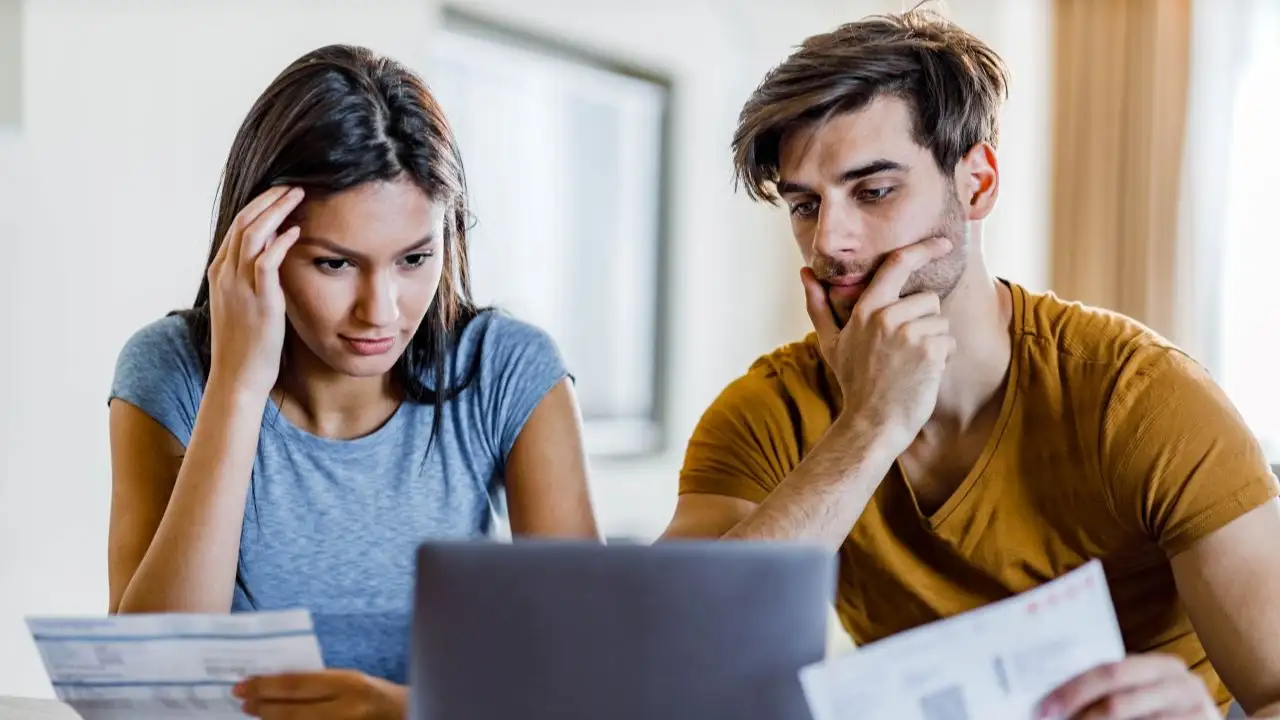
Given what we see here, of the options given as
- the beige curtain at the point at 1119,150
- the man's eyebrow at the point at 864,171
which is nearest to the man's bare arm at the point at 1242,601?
the man's eyebrow at the point at 864,171

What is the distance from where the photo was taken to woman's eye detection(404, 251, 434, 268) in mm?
1479

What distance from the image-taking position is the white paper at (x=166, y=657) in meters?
0.96

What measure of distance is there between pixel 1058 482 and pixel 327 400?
88cm

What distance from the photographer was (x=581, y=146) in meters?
3.67

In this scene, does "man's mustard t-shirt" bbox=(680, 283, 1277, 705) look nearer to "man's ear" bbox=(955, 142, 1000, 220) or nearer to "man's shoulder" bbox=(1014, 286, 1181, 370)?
"man's shoulder" bbox=(1014, 286, 1181, 370)

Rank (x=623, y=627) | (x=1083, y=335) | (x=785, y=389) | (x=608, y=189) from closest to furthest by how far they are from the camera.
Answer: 1. (x=623, y=627)
2. (x=1083, y=335)
3. (x=785, y=389)
4. (x=608, y=189)

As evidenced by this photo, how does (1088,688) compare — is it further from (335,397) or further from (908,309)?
(335,397)

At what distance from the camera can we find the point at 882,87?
1592 millimetres

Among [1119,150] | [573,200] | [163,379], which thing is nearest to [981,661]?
[163,379]

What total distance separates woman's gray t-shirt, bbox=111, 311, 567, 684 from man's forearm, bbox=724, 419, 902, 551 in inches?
13.2

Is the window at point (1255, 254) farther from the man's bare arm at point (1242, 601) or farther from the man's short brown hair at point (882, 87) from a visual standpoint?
the man's bare arm at point (1242, 601)

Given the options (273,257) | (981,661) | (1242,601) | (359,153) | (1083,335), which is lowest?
(1242,601)

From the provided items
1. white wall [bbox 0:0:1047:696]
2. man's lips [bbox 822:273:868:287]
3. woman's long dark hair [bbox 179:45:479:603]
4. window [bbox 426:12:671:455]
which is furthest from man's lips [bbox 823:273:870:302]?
window [bbox 426:12:671:455]

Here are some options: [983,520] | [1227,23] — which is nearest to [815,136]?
[983,520]
